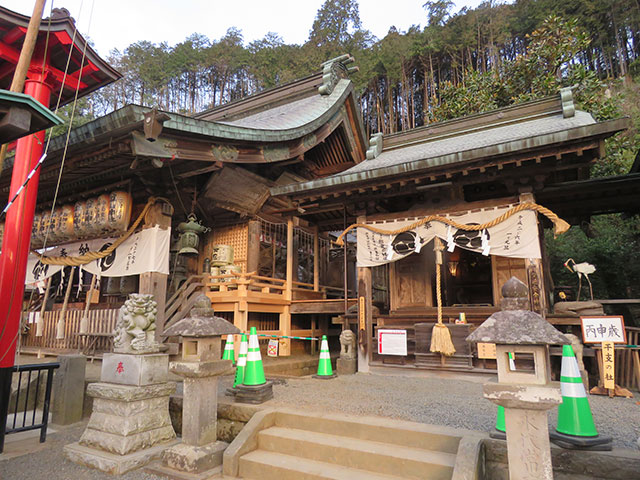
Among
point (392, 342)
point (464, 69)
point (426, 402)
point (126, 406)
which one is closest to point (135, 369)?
point (126, 406)

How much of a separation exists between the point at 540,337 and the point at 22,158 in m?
8.13

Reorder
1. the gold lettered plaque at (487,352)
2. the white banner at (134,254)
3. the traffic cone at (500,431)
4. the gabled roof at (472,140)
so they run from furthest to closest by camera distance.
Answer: the white banner at (134,254), the gold lettered plaque at (487,352), the gabled roof at (472,140), the traffic cone at (500,431)

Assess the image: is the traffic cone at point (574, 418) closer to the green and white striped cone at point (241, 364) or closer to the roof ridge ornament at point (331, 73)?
the green and white striped cone at point (241, 364)

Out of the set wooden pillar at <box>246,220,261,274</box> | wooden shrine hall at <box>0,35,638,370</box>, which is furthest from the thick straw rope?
wooden pillar at <box>246,220,261,274</box>

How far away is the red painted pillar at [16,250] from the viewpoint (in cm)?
539

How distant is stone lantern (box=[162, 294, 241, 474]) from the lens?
4.08 m

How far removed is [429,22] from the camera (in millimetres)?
30484

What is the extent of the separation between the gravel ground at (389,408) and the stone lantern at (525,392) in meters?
1.30

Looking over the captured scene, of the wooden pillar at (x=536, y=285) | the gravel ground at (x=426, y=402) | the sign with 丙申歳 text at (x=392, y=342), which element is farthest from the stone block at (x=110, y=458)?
the wooden pillar at (x=536, y=285)

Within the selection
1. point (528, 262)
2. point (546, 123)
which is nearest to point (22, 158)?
point (528, 262)

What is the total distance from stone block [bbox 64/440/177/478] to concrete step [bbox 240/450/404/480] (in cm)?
140

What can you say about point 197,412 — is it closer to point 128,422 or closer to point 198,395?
point 198,395

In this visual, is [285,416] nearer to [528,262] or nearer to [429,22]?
[528,262]

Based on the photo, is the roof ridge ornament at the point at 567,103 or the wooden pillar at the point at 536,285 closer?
the wooden pillar at the point at 536,285
